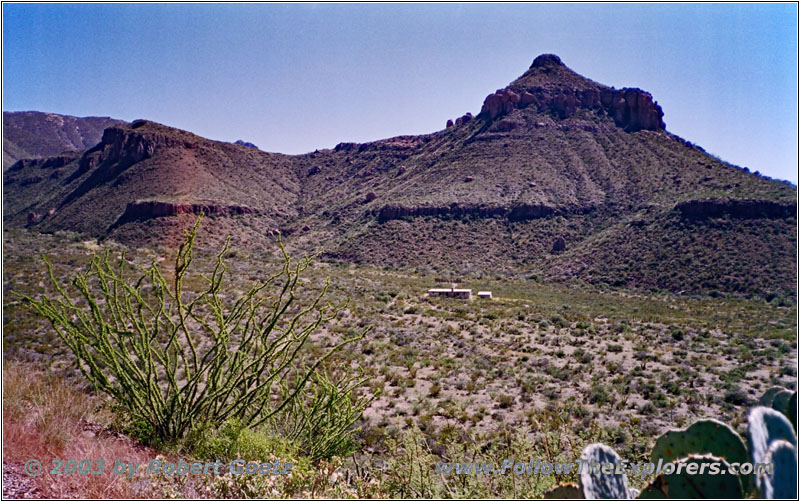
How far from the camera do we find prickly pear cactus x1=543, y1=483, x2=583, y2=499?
2242 millimetres

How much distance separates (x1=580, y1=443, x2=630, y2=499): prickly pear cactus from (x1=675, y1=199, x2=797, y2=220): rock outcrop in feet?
133

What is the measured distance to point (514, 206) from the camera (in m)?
46.6

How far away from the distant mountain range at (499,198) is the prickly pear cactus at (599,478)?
33007 mm

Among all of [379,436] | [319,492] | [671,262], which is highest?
[671,262]

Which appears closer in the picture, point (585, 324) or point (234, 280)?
point (585, 324)

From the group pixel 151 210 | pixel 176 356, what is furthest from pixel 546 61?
pixel 176 356

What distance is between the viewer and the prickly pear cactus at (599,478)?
7.06 feet

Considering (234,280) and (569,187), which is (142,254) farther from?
(569,187)

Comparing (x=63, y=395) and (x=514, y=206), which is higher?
(x=514, y=206)

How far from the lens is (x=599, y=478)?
227 centimetres

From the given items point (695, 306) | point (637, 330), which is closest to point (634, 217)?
point (695, 306)

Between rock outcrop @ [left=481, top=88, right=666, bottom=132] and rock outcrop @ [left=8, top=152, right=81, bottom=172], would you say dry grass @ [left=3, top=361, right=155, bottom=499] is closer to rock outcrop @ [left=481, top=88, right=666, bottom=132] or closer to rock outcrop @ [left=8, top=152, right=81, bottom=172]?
rock outcrop @ [left=481, top=88, right=666, bottom=132]

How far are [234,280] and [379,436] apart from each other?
17.3m

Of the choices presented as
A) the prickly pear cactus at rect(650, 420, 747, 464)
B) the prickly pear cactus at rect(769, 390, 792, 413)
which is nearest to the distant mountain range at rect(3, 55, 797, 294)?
the prickly pear cactus at rect(769, 390, 792, 413)
